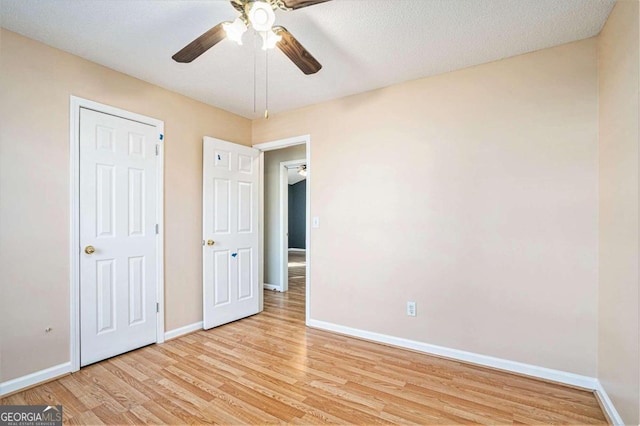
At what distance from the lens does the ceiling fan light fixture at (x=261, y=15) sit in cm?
150

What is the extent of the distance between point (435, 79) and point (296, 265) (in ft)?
19.2

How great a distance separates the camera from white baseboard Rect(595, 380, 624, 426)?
1643 millimetres

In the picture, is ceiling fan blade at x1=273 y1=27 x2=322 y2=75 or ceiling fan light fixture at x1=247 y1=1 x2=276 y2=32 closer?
ceiling fan light fixture at x1=247 y1=1 x2=276 y2=32

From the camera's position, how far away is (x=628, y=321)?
1.54 m

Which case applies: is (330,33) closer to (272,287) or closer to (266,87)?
(266,87)

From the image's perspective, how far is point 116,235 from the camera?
2.55 meters

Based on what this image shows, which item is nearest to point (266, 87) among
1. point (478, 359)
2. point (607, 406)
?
point (478, 359)

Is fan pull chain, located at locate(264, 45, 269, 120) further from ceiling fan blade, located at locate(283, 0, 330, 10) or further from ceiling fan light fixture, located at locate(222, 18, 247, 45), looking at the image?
ceiling fan blade, located at locate(283, 0, 330, 10)

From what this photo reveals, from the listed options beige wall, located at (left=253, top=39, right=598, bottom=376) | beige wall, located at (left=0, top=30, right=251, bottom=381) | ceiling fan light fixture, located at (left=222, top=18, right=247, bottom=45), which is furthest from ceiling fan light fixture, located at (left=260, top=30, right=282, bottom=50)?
beige wall, located at (left=0, top=30, right=251, bottom=381)

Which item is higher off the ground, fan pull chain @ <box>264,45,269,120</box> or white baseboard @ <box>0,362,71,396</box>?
fan pull chain @ <box>264,45,269,120</box>

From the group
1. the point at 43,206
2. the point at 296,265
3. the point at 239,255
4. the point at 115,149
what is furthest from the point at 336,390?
the point at 296,265

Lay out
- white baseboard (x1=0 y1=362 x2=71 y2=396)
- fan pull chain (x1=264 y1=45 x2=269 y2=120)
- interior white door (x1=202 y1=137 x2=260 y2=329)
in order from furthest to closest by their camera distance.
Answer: interior white door (x1=202 y1=137 x2=260 y2=329), fan pull chain (x1=264 y1=45 x2=269 y2=120), white baseboard (x1=0 y1=362 x2=71 y2=396)

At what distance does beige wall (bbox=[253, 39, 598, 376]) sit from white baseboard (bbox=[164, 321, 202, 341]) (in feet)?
4.21

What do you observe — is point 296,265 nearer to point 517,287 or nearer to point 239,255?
point 239,255
